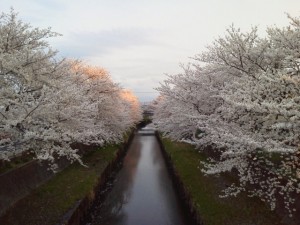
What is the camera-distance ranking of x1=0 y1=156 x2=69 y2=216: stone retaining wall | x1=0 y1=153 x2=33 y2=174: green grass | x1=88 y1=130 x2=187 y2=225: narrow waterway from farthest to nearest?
1. x1=88 y1=130 x2=187 y2=225: narrow waterway
2. x1=0 y1=153 x2=33 y2=174: green grass
3. x1=0 y1=156 x2=69 y2=216: stone retaining wall

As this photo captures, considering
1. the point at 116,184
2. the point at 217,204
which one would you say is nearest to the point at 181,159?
the point at 116,184

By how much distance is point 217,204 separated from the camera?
14797 mm

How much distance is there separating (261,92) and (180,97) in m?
Result: 11.6

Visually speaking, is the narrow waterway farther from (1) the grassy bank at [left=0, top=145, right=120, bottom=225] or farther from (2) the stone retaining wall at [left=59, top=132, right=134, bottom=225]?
(1) the grassy bank at [left=0, top=145, right=120, bottom=225]

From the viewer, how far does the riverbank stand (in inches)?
532

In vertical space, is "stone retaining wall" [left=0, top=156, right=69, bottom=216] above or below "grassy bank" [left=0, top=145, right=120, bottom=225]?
above

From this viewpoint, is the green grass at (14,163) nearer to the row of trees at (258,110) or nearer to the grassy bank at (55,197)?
the grassy bank at (55,197)

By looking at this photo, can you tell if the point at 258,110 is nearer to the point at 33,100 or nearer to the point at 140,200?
the point at 33,100

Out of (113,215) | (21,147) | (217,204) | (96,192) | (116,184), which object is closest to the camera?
(21,147)

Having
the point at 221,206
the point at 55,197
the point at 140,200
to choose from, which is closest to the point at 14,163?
the point at 55,197

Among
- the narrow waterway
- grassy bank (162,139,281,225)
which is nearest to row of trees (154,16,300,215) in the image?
grassy bank (162,139,281,225)

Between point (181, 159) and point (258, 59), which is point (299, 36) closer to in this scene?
point (258, 59)

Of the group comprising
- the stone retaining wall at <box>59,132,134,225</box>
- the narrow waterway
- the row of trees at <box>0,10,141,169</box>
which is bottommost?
the narrow waterway

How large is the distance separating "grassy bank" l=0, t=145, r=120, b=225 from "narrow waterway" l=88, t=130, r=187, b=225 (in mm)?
1556
